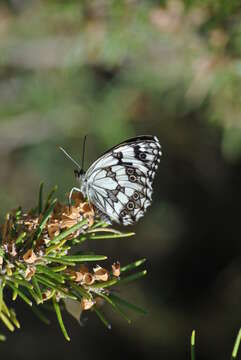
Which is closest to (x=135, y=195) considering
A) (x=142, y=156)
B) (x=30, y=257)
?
(x=142, y=156)

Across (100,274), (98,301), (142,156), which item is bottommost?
(98,301)

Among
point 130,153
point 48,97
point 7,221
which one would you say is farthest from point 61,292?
point 48,97

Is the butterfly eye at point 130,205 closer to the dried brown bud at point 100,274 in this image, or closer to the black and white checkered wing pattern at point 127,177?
the black and white checkered wing pattern at point 127,177

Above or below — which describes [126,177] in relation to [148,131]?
above

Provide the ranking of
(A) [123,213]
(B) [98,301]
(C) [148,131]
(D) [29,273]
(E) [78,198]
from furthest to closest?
(C) [148,131] < (A) [123,213] < (E) [78,198] < (B) [98,301] < (D) [29,273]

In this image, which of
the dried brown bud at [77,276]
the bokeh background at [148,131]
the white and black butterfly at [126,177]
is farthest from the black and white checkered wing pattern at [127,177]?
the dried brown bud at [77,276]

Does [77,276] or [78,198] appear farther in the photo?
[78,198]

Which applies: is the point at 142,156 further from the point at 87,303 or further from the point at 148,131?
the point at 148,131

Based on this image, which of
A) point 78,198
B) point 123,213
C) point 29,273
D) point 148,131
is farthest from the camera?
point 148,131
